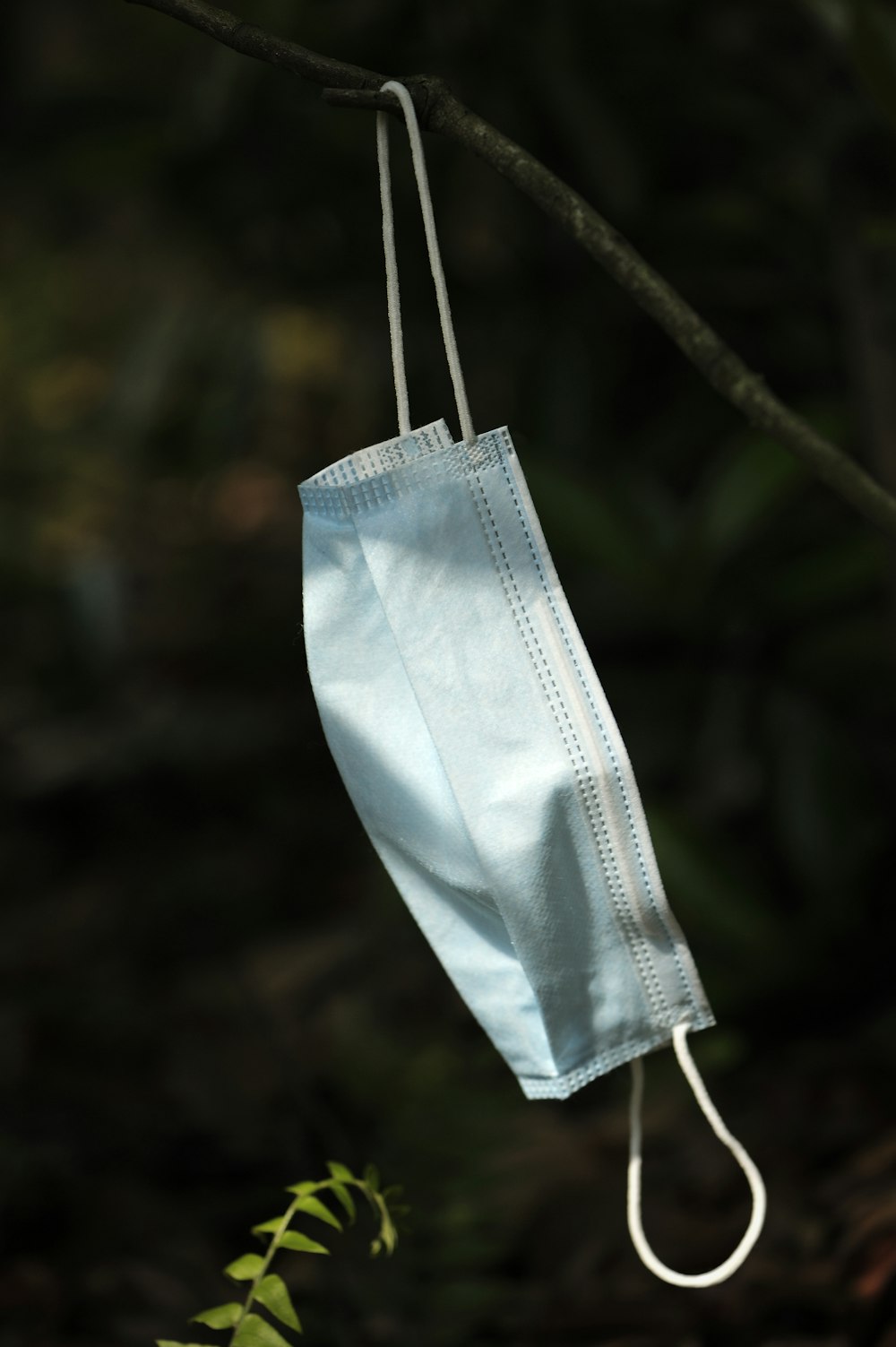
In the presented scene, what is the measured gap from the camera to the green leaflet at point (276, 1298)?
0.71m

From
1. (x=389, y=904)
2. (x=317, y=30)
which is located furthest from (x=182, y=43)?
(x=389, y=904)

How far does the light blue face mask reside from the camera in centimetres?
66

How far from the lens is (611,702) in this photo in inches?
63.6

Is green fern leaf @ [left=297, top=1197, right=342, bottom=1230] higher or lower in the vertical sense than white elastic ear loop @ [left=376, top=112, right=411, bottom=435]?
lower

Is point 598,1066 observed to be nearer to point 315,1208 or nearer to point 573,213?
point 315,1208

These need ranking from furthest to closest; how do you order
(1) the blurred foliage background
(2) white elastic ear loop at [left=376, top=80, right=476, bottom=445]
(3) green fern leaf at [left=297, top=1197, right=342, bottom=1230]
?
(1) the blurred foliage background, (3) green fern leaf at [left=297, top=1197, right=342, bottom=1230], (2) white elastic ear loop at [left=376, top=80, right=476, bottom=445]

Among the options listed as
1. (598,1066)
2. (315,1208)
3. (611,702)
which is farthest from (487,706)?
(611,702)

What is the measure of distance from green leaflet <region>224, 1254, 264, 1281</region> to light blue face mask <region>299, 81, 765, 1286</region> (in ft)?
0.77

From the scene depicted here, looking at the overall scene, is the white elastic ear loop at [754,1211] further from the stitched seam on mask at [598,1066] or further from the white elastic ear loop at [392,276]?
the white elastic ear loop at [392,276]

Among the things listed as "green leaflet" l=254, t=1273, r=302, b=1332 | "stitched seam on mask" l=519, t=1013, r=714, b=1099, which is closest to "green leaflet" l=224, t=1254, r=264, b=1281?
"green leaflet" l=254, t=1273, r=302, b=1332

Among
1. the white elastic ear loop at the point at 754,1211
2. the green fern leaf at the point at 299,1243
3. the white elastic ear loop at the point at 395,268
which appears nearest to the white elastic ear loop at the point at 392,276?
the white elastic ear loop at the point at 395,268

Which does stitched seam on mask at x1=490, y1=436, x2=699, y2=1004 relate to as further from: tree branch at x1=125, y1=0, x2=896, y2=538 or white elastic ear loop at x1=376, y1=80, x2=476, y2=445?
tree branch at x1=125, y1=0, x2=896, y2=538

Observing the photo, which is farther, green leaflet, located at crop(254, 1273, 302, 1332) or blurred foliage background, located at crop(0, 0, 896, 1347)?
blurred foliage background, located at crop(0, 0, 896, 1347)

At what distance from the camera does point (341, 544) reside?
0.69m
